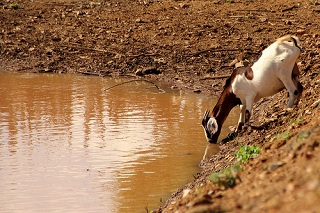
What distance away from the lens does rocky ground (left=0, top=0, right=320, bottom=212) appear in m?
12.4

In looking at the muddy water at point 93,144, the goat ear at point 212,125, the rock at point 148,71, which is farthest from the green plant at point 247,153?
the rock at point 148,71

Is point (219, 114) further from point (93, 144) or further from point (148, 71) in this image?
point (148, 71)

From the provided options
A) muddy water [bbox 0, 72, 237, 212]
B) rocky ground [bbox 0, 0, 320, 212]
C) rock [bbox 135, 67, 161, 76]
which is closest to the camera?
muddy water [bbox 0, 72, 237, 212]

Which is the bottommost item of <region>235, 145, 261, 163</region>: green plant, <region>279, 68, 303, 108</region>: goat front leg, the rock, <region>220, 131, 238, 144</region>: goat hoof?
<region>220, 131, 238, 144</region>: goat hoof

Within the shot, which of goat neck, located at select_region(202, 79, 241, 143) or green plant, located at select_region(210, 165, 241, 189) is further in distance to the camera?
goat neck, located at select_region(202, 79, 241, 143)

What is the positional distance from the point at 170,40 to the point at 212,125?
6.93 meters

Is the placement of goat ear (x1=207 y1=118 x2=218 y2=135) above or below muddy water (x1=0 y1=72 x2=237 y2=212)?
above

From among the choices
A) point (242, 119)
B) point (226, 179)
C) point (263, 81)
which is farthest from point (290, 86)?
point (226, 179)

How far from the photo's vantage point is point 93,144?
36.8 ft

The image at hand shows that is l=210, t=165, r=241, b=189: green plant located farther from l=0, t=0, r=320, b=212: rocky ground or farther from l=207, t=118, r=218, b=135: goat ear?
l=207, t=118, r=218, b=135: goat ear

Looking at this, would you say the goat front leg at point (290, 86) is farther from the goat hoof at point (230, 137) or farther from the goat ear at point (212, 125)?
the goat ear at point (212, 125)

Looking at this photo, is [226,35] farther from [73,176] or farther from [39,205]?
[39,205]

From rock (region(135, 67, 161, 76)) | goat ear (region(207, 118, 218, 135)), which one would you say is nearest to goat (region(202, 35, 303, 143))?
goat ear (region(207, 118, 218, 135))

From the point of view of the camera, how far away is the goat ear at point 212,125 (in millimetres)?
10781
